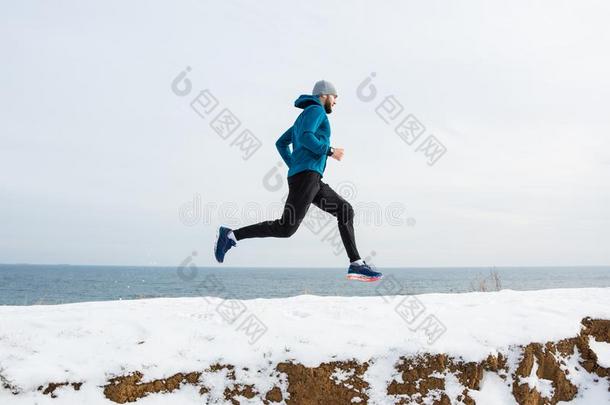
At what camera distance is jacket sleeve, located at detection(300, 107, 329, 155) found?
4969mm

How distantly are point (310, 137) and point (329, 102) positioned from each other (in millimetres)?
560

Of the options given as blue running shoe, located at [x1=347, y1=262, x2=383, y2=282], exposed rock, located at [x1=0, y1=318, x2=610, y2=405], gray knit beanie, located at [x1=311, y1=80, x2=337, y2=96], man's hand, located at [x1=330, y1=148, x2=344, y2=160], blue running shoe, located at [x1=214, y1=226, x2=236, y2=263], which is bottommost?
exposed rock, located at [x1=0, y1=318, x2=610, y2=405]

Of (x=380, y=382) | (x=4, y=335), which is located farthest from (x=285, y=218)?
(x=4, y=335)

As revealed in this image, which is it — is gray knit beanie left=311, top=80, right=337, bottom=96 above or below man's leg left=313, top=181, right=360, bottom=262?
above

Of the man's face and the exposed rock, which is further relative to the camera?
the man's face

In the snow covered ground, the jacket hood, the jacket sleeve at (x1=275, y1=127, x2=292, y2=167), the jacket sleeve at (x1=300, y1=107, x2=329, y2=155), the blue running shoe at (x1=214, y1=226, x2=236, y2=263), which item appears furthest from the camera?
the jacket sleeve at (x1=275, y1=127, x2=292, y2=167)

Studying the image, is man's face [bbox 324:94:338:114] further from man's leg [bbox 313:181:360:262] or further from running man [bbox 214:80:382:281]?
man's leg [bbox 313:181:360:262]

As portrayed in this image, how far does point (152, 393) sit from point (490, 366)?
9.92 feet

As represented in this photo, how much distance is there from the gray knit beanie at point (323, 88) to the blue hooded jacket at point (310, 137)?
0.08 meters

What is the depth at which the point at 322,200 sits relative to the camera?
5395 millimetres

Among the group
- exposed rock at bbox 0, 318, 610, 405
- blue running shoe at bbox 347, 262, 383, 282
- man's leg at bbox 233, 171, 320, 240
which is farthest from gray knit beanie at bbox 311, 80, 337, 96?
exposed rock at bbox 0, 318, 610, 405

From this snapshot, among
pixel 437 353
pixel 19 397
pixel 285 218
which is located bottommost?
pixel 19 397

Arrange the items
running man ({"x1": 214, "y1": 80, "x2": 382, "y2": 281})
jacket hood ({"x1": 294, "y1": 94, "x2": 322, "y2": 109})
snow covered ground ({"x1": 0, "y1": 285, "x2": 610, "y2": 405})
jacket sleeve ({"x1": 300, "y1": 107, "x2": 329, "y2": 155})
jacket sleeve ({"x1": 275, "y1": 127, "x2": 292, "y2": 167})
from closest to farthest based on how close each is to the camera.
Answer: snow covered ground ({"x1": 0, "y1": 285, "x2": 610, "y2": 405}) → jacket sleeve ({"x1": 300, "y1": 107, "x2": 329, "y2": 155}) → running man ({"x1": 214, "y1": 80, "x2": 382, "y2": 281}) → jacket hood ({"x1": 294, "y1": 94, "x2": 322, "y2": 109}) → jacket sleeve ({"x1": 275, "y1": 127, "x2": 292, "y2": 167})

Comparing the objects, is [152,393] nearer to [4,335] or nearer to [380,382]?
[4,335]
